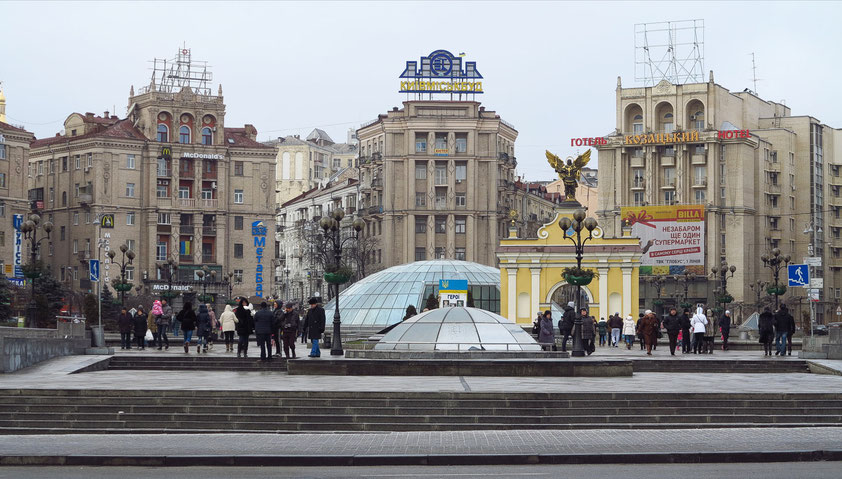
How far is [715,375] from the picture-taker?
28.2 meters

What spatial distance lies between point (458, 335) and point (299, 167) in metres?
106

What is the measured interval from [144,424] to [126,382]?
4371mm

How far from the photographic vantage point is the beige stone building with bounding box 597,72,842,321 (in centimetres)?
9869

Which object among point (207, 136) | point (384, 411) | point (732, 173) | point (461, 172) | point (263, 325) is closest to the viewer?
point (384, 411)

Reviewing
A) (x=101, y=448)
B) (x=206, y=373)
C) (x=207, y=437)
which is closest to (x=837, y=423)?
(x=207, y=437)

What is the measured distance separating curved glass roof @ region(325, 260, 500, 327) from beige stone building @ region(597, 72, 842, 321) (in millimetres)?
34511

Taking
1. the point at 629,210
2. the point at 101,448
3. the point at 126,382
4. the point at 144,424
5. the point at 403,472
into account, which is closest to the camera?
the point at 403,472

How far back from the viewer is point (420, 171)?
337ft

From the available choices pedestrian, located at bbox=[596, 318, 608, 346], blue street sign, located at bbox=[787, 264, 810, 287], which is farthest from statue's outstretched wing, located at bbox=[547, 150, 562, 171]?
blue street sign, located at bbox=[787, 264, 810, 287]

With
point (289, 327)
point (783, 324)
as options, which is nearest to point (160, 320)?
point (289, 327)

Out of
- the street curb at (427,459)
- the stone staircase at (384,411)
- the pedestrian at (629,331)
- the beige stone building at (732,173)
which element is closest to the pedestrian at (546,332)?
the pedestrian at (629,331)

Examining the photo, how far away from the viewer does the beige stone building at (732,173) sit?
3885 inches

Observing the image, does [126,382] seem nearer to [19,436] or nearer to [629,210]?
[19,436]

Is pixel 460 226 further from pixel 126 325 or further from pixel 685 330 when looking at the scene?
pixel 126 325
